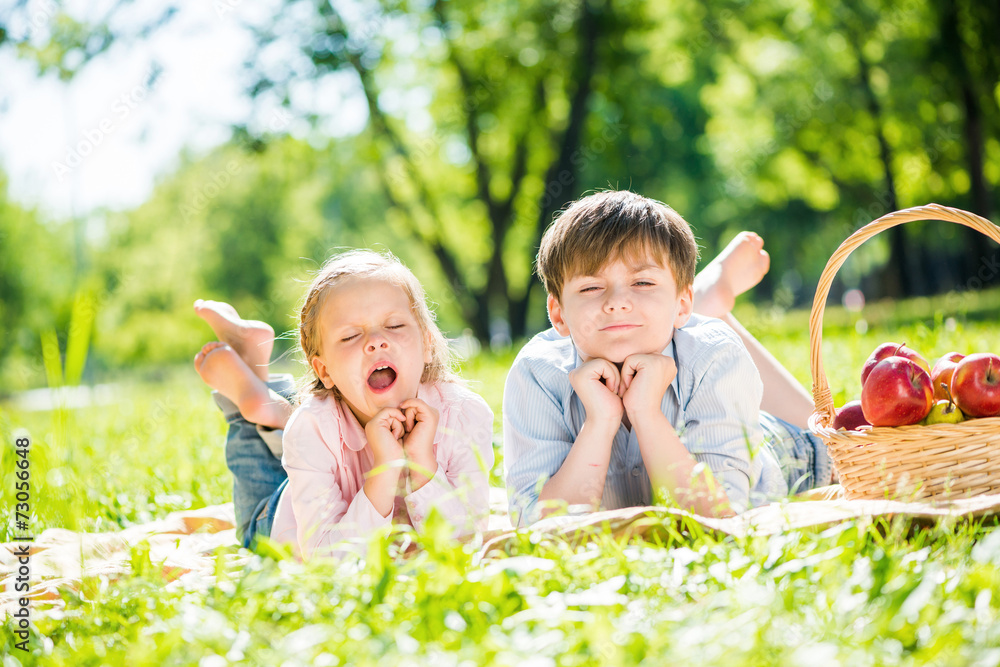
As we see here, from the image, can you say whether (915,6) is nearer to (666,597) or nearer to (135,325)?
(666,597)

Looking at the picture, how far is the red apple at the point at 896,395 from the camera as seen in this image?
7.59ft

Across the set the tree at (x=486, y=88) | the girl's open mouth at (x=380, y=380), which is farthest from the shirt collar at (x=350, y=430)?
the tree at (x=486, y=88)

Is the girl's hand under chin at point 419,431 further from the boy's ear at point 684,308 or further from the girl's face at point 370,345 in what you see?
the boy's ear at point 684,308

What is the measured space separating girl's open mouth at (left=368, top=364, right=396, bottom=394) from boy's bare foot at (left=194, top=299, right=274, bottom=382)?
916mm

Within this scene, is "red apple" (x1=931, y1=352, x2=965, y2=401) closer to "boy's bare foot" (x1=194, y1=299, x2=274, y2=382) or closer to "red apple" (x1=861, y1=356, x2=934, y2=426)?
"red apple" (x1=861, y1=356, x2=934, y2=426)

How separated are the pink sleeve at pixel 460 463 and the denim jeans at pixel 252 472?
742 mm

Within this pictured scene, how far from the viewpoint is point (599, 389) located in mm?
2479

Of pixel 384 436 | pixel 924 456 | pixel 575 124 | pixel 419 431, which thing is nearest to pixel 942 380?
pixel 924 456

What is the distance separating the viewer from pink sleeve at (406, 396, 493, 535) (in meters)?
2.47

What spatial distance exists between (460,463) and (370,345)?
19.8 inches

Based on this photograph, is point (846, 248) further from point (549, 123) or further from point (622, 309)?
point (549, 123)

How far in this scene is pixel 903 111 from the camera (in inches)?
670

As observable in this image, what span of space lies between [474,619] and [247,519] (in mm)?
1833

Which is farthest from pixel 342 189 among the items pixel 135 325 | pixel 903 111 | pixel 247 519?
pixel 247 519
